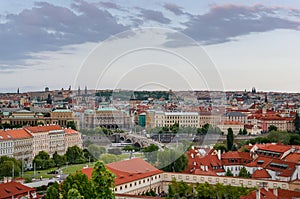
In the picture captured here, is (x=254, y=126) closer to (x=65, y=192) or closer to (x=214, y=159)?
(x=214, y=159)

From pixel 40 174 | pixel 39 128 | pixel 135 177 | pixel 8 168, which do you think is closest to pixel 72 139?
pixel 39 128

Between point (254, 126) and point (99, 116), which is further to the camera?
point (254, 126)

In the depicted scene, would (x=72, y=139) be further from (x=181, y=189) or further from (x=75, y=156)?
(x=181, y=189)

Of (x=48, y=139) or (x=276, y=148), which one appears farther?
(x=48, y=139)

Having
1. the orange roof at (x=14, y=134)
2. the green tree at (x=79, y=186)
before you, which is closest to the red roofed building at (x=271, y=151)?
the green tree at (x=79, y=186)

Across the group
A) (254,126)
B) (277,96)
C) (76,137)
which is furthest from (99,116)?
(277,96)

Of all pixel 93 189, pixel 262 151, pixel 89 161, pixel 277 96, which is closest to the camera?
pixel 93 189
